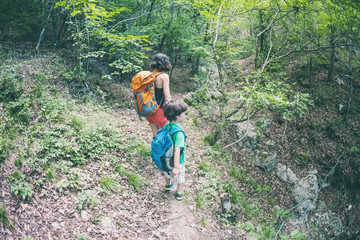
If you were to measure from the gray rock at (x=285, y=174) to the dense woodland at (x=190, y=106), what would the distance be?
14.9 inches

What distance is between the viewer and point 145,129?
650 cm

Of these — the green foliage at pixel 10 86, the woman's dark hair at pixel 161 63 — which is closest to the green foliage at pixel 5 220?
the woman's dark hair at pixel 161 63

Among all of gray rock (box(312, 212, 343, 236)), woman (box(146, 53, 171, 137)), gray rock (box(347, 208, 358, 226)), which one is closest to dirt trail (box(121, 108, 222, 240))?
woman (box(146, 53, 171, 137))

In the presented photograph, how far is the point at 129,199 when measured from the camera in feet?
12.9

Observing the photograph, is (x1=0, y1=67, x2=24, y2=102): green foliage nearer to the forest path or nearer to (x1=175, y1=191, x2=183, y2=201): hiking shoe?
the forest path

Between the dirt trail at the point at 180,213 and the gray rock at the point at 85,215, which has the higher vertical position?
the gray rock at the point at 85,215

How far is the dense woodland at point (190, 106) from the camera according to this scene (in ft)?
12.2

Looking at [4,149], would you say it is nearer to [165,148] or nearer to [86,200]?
[86,200]

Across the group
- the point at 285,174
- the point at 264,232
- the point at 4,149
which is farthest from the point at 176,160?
the point at 285,174

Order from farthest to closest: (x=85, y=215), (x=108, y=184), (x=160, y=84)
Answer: (x=160, y=84) < (x=108, y=184) < (x=85, y=215)

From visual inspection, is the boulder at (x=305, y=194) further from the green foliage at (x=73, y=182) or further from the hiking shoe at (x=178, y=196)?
the green foliage at (x=73, y=182)

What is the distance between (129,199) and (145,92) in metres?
2.11

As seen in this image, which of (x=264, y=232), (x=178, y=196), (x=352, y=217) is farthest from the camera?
(x=352, y=217)

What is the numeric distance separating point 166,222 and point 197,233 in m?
0.66
